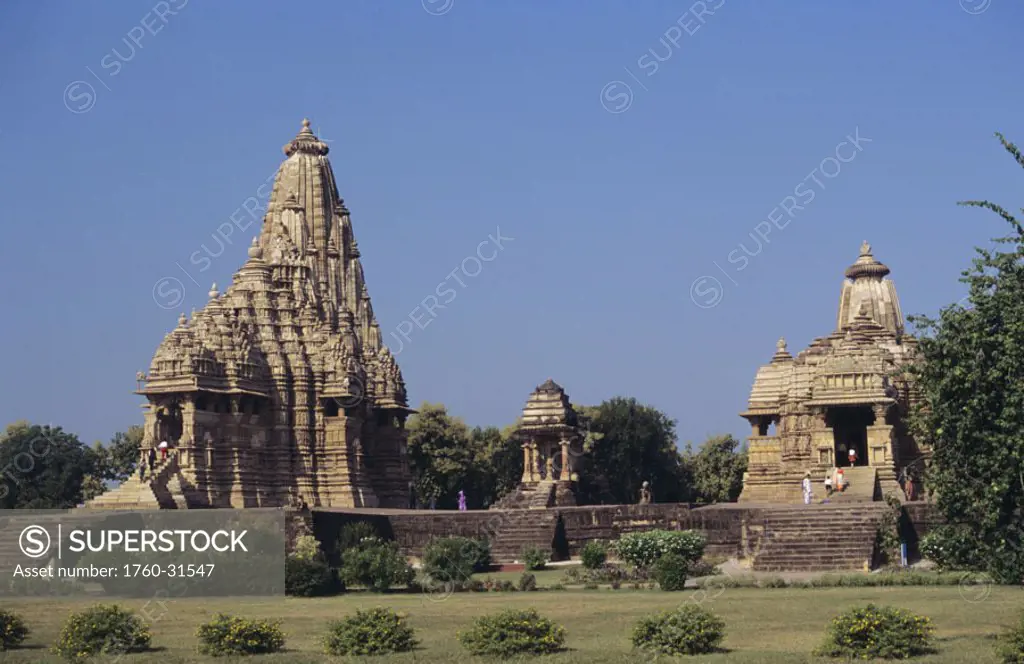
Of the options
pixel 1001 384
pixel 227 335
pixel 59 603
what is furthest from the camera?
pixel 227 335

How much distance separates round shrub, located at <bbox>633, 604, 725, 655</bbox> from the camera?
22750mm

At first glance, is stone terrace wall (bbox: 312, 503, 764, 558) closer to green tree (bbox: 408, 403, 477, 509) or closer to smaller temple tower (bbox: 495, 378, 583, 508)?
smaller temple tower (bbox: 495, 378, 583, 508)

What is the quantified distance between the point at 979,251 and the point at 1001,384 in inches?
75.6

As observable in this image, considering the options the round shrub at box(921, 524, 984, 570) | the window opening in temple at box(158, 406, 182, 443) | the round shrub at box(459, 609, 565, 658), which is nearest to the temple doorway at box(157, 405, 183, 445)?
the window opening in temple at box(158, 406, 182, 443)

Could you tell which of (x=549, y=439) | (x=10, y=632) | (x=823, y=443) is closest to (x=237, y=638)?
(x=10, y=632)

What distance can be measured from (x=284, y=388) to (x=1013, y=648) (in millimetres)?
42378

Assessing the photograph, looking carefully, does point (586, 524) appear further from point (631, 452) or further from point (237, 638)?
point (631, 452)

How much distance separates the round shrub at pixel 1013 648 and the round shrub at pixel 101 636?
13133 mm

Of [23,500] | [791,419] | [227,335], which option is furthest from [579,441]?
[23,500]

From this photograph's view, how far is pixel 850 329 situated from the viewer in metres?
55.2

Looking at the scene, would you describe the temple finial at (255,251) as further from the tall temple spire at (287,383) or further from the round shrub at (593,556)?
the round shrub at (593,556)

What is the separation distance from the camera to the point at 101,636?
24.7 m

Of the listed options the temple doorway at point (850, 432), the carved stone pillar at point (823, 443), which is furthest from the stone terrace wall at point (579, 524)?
the temple doorway at point (850, 432)

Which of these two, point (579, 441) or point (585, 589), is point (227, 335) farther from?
point (585, 589)
